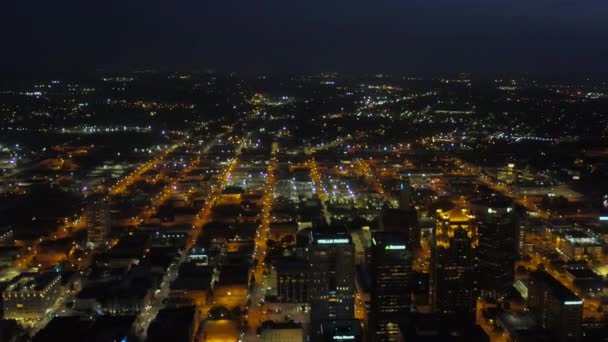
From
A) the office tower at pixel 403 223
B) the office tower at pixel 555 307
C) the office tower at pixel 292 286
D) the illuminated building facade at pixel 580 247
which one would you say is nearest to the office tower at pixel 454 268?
the office tower at pixel 555 307

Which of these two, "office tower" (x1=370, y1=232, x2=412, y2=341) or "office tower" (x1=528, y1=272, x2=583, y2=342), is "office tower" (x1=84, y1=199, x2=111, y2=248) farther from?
"office tower" (x1=528, y1=272, x2=583, y2=342)

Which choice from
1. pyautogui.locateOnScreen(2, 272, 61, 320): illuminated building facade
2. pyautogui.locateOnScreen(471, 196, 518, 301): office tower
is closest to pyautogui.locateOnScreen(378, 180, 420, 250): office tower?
pyautogui.locateOnScreen(471, 196, 518, 301): office tower

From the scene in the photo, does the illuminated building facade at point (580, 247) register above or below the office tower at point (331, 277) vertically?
below

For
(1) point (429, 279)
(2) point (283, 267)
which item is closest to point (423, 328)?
(1) point (429, 279)

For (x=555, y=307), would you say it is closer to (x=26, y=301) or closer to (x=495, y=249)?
(x=495, y=249)

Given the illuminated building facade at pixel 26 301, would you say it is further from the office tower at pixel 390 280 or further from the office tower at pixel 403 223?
the office tower at pixel 403 223

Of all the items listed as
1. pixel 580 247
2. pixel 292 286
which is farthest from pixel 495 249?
pixel 292 286

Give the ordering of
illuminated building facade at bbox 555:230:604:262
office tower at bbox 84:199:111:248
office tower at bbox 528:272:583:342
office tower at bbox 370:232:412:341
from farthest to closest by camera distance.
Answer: office tower at bbox 84:199:111:248
illuminated building facade at bbox 555:230:604:262
office tower at bbox 370:232:412:341
office tower at bbox 528:272:583:342
